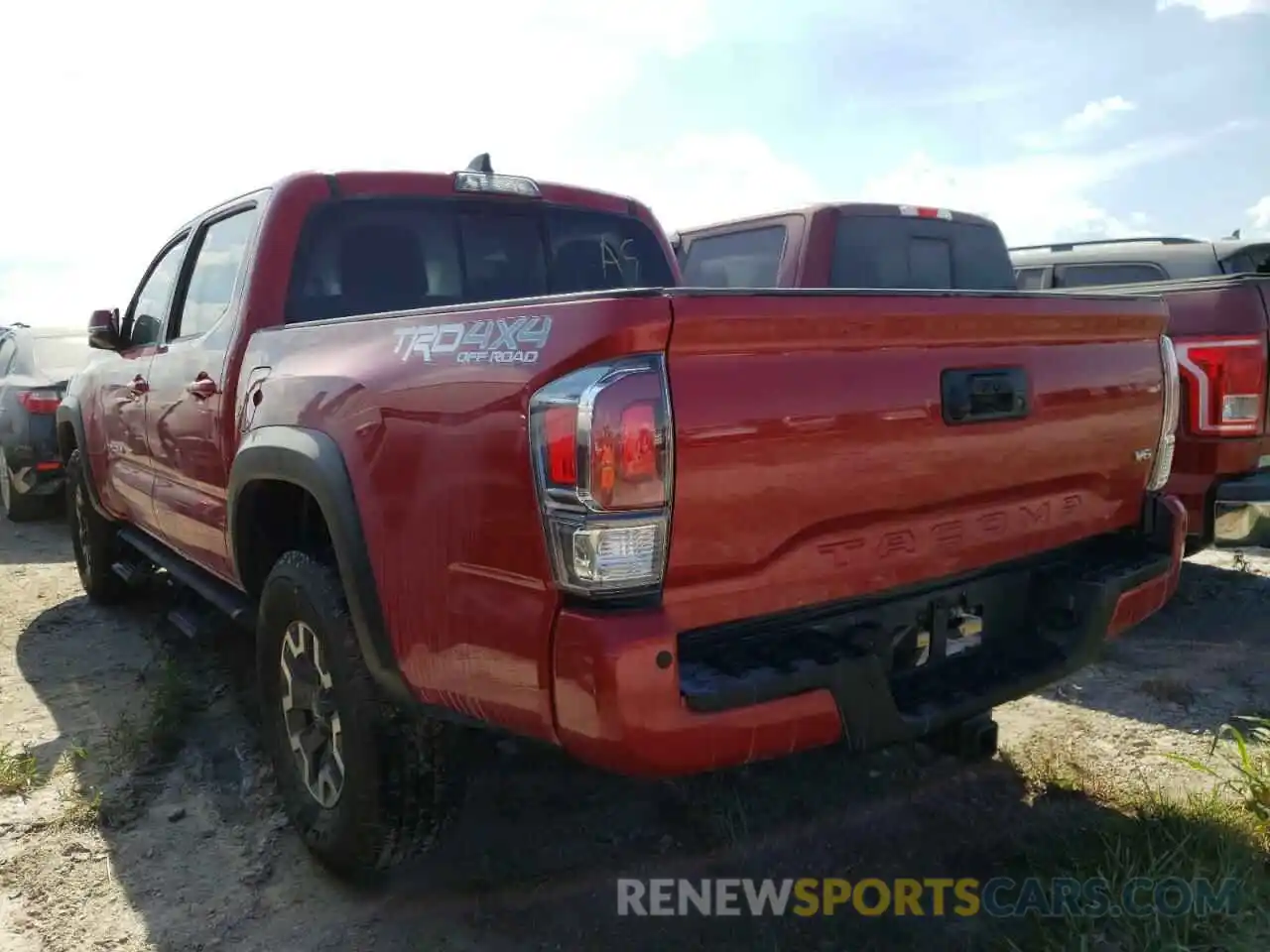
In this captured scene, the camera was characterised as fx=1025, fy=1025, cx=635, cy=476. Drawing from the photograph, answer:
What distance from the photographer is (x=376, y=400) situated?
7.97 ft

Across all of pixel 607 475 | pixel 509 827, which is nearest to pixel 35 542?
pixel 509 827

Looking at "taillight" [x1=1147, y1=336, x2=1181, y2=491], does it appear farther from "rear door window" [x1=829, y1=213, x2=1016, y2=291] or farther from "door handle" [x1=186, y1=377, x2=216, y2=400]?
"door handle" [x1=186, y1=377, x2=216, y2=400]

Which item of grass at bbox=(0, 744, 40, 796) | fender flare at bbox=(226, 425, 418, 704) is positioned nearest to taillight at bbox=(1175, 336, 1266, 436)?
fender flare at bbox=(226, 425, 418, 704)

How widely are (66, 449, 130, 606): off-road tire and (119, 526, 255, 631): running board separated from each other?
14.4 inches

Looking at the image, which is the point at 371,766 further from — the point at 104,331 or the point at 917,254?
the point at 917,254

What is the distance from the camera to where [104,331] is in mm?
4641

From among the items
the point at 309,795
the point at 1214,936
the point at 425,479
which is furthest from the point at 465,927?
the point at 1214,936

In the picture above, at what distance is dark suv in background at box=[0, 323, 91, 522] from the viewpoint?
795cm

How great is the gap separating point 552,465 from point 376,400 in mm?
708

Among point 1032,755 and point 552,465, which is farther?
point 1032,755

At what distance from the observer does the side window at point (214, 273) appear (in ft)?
11.8

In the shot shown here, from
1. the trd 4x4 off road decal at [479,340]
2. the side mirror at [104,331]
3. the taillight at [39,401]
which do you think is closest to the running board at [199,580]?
the side mirror at [104,331]

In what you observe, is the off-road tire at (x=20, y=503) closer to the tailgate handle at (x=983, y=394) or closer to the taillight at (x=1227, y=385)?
the tailgate handle at (x=983, y=394)

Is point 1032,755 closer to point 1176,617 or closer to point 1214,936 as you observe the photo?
point 1214,936
